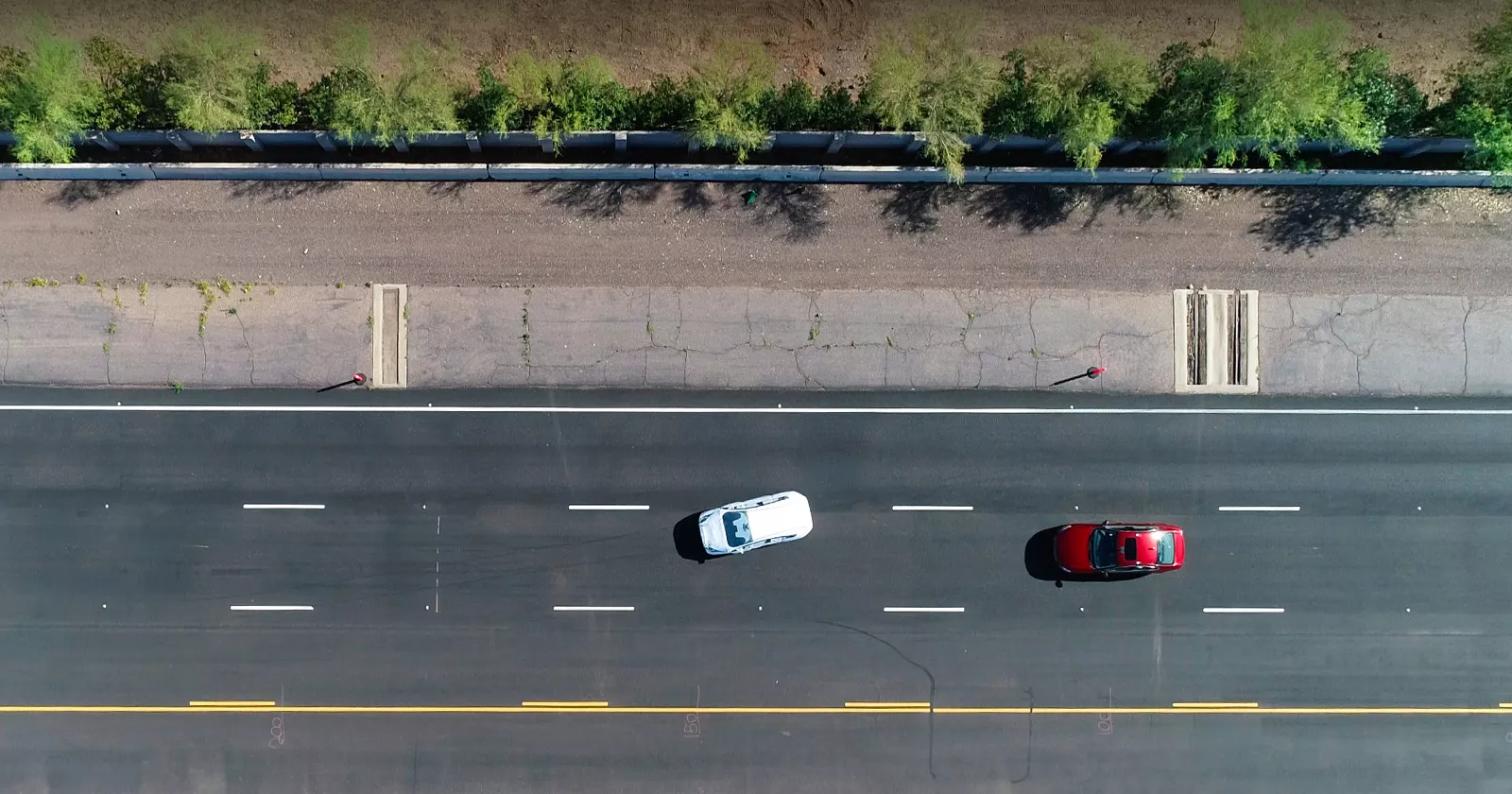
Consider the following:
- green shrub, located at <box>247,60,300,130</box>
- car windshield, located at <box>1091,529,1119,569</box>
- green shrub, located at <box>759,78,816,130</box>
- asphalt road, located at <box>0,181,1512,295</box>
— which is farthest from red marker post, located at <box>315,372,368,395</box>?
car windshield, located at <box>1091,529,1119,569</box>

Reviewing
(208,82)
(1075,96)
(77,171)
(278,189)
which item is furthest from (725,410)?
(77,171)

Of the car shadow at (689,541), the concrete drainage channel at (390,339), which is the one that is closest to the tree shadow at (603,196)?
the concrete drainage channel at (390,339)

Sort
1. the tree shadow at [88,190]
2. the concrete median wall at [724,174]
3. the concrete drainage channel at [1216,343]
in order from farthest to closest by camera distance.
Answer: the concrete drainage channel at [1216,343] < the tree shadow at [88,190] < the concrete median wall at [724,174]

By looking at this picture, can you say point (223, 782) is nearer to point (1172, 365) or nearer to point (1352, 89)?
point (1172, 365)

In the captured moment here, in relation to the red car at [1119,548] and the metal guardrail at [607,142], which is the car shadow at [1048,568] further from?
the metal guardrail at [607,142]

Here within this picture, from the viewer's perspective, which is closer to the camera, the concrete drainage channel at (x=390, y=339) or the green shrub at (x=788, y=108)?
the green shrub at (x=788, y=108)

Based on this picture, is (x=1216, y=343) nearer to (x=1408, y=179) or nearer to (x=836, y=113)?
(x=1408, y=179)

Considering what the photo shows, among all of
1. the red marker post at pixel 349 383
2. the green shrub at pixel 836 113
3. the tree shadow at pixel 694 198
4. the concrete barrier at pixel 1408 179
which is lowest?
the red marker post at pixel 349 383
